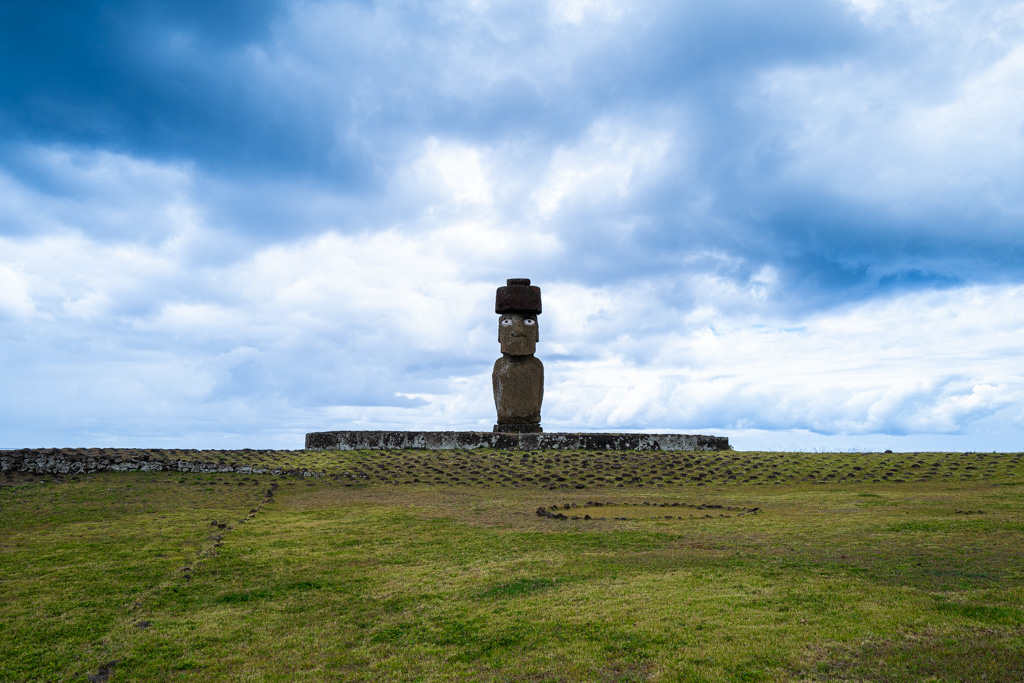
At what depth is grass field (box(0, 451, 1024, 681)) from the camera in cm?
500

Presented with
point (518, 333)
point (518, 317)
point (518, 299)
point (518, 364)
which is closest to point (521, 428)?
point (518, 364)

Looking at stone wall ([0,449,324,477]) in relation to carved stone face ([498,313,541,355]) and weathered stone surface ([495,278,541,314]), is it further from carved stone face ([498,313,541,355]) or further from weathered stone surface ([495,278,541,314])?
weathered stone surface ([495,278,541,314])

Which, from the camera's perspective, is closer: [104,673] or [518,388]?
[104,673]

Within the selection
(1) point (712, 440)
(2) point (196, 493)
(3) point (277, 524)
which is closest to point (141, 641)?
(3) point (277, 524)

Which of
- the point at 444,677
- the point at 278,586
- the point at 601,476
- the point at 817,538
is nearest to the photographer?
the point at 444,677

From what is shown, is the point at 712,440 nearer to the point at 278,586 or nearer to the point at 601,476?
the point at 601,476

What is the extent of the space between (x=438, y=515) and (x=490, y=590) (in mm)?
4101

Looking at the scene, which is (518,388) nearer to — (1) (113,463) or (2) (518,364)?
(2) (518,364)

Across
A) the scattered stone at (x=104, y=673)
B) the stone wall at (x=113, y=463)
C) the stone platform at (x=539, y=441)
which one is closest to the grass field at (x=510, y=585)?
the scattered stone at (x=104, y=673)

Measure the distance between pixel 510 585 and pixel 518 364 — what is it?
1319 cm

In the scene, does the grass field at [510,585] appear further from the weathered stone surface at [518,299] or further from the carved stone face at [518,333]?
the weathered stone surface at [518,299]

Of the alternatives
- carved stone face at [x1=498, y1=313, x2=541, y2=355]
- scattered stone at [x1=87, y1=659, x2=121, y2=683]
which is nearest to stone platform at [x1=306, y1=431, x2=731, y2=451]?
carved stone face at [x1=498, y1=313, x2=541, y2=355]

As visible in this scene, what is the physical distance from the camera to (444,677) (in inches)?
192

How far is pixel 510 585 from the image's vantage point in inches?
267
